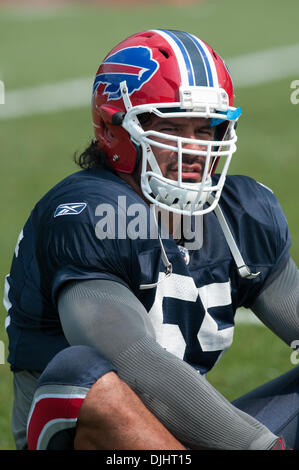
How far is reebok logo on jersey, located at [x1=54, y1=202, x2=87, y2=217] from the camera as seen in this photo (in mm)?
3033

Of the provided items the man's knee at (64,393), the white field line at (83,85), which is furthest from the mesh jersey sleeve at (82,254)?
the white field line at (83,85)

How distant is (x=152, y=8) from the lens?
21.7 meters

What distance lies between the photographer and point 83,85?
40.2 feet

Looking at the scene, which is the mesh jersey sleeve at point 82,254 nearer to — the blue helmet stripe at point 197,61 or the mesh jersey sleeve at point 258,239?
the mesh jersey sleeve at point 258,239

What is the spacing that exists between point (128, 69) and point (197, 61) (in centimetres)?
27

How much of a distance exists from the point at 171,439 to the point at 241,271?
33.1 inches

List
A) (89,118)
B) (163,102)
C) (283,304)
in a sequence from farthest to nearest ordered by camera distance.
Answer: (89,118) < (283,304) < (163,102)

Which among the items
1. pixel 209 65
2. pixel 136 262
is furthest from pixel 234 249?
pixel 209 65

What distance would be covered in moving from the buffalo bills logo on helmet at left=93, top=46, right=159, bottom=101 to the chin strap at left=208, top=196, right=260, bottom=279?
0.53 meters

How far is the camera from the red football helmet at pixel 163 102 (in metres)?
3.25

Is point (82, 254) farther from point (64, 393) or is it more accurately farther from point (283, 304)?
point (283, 304)

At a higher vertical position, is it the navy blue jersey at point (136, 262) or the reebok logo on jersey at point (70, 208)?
the reebok logo on jersey at point (70, 208)
